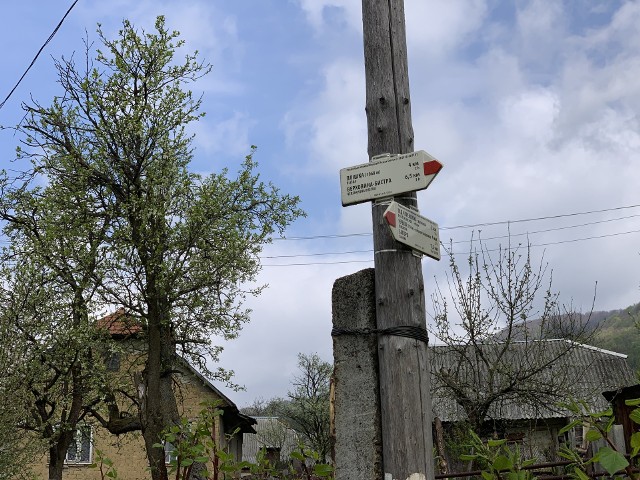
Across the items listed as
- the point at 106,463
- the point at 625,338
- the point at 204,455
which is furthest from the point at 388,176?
Result: the point at 625,338

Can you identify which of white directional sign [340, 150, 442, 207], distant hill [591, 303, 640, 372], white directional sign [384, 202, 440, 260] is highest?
distant hill [591, 303, 640, 372]

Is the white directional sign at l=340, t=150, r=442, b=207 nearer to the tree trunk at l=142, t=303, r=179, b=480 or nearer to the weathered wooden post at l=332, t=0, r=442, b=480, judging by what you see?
the weathered wooden post at l=332, t=0, r=442, b=480

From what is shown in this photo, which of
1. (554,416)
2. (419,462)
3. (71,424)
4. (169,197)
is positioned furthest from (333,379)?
(554,416)

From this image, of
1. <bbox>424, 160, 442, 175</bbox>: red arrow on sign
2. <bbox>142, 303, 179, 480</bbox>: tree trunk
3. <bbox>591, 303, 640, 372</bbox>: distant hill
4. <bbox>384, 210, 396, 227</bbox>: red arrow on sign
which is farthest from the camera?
<bbox>142, 303, 179, 480</bbox>: tree trunk

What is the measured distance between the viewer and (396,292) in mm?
3721

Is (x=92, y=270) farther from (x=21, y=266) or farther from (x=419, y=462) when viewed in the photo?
(x=419, y=462)

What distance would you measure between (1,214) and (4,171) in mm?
1133

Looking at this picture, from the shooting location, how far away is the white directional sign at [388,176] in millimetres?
3832

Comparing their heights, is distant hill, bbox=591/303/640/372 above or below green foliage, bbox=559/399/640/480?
above

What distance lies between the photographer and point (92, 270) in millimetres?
18266

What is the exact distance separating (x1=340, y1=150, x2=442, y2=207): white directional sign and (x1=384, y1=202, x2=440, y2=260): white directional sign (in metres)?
0.16

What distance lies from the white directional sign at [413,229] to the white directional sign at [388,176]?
158 millimetres

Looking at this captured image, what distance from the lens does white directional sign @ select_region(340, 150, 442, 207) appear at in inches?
151

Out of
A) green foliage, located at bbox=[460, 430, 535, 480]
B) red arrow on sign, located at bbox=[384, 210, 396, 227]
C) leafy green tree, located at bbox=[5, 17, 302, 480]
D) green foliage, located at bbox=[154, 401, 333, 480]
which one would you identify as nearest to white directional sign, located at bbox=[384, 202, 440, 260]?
red arrow on sign, located at bbox=[384, 210, 396, 227]
